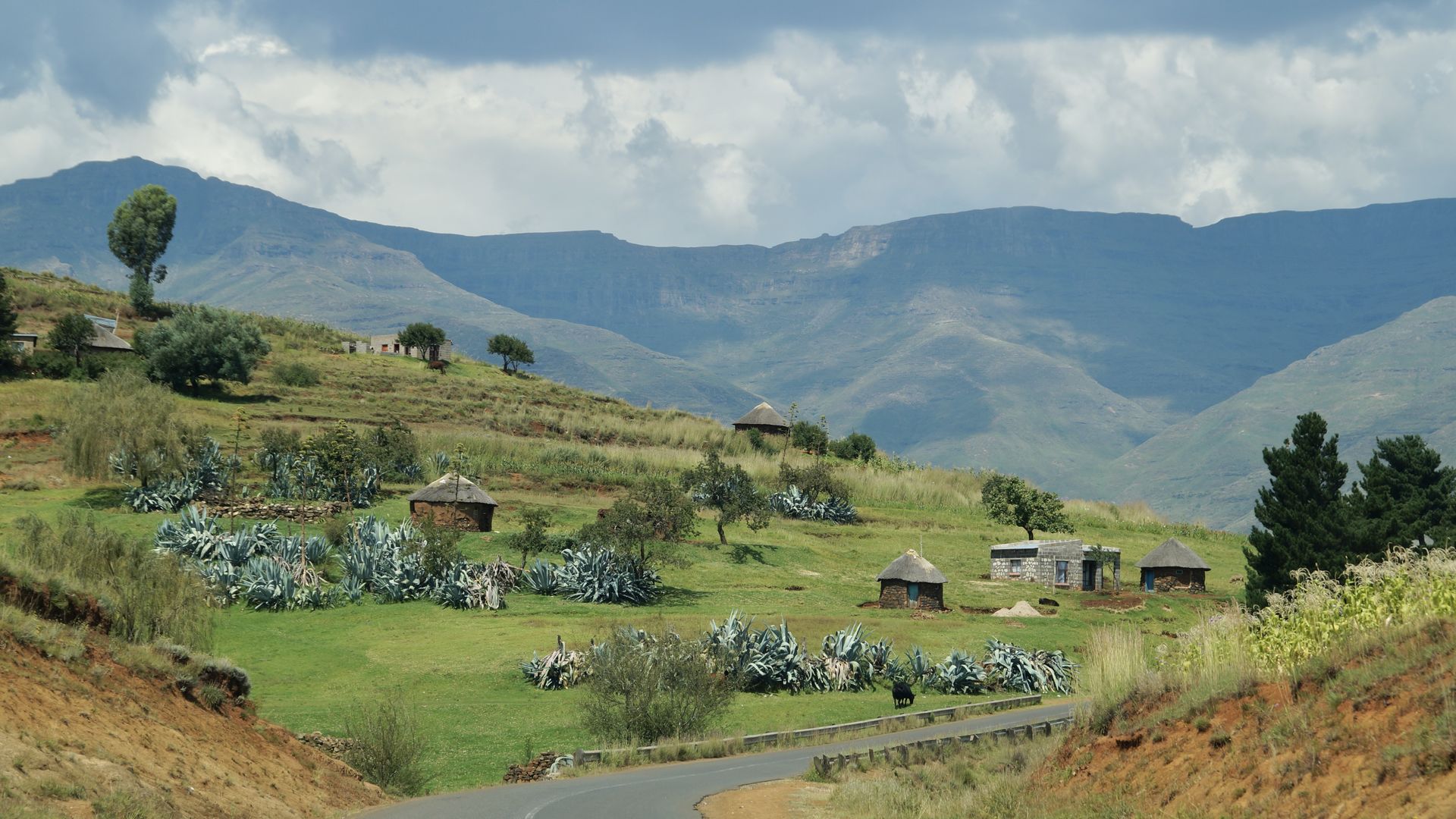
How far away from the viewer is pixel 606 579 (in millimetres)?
45031

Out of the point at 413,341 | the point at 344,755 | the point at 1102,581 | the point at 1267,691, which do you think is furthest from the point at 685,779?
the point at 413,341

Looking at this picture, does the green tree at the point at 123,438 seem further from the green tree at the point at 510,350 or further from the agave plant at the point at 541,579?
the green tree at the point at 510,350

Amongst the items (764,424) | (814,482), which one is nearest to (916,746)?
(814,482)

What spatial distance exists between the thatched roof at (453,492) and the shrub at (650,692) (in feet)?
72.7

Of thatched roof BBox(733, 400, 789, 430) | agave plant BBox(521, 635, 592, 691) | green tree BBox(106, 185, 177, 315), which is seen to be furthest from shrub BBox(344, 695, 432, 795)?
green tree BBox(106, 185, 177, 315)

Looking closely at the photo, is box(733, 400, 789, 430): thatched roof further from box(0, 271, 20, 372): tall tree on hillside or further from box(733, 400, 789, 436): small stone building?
box(0, 271, 20, 372): tall tree on hillside

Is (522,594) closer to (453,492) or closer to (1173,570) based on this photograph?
(453,492)

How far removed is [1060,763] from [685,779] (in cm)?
786

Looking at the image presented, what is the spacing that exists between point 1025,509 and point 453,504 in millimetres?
31212

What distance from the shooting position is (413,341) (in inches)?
4405

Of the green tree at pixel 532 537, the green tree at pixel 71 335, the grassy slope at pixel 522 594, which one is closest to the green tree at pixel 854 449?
the grassy slope at pixel 522 594

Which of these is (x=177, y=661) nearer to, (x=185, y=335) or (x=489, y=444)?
(x=489, y=444)

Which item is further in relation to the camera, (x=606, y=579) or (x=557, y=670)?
(x=606, y=579)

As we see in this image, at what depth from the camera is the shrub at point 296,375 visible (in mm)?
82875
